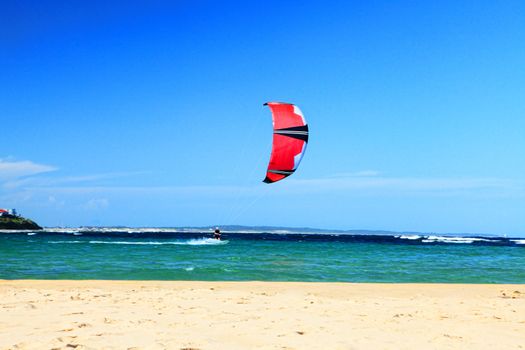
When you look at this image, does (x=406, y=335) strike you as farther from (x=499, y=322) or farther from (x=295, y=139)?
(x=295, y=139)

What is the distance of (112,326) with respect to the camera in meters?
7.48

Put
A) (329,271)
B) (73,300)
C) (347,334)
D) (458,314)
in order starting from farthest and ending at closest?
1. (329,271)
2. (73,300)
3. (458,314)
4. (347,334)

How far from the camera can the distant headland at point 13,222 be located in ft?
433

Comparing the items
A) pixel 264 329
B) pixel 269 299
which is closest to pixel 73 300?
pixel 269 299

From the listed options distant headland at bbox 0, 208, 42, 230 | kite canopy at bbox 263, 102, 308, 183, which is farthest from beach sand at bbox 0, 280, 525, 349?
distant headland at bbox 0, 208, 42, 230

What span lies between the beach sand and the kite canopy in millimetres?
3523

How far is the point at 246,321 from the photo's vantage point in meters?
8.09

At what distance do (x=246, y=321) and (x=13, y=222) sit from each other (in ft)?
472

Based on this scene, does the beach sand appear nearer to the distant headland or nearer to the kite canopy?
the kite canopy

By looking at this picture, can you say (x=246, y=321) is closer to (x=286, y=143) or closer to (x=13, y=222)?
(x=286, y=143)

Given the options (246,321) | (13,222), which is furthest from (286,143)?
(13,222)

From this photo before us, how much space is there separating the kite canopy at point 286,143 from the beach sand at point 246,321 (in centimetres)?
352

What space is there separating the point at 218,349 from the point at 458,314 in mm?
5117

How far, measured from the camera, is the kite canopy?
13.9 m
